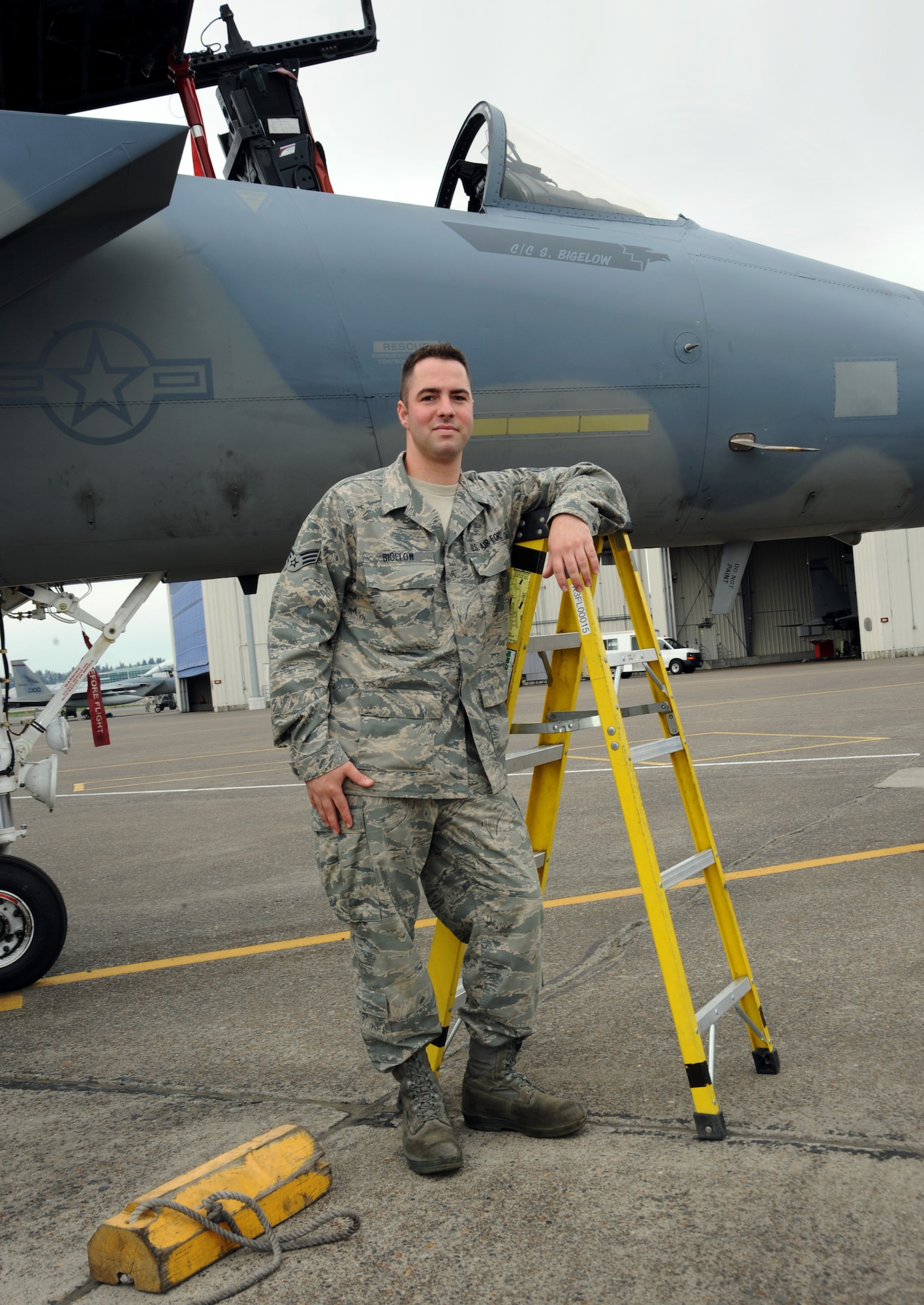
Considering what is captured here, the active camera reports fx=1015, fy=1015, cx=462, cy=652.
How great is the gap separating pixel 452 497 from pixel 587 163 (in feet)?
10.1

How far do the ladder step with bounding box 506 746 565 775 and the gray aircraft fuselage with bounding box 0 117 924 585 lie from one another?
1.75 meters

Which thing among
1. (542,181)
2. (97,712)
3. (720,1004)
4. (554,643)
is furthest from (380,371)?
(720,1004)

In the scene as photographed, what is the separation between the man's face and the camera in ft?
9.05

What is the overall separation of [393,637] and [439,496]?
1.46 ft

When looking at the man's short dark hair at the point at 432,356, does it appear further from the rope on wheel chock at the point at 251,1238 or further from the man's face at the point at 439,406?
the rope on wheel chock at the point at 251,1238

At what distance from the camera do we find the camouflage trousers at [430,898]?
262cm

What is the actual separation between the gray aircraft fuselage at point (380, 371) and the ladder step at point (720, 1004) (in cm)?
247

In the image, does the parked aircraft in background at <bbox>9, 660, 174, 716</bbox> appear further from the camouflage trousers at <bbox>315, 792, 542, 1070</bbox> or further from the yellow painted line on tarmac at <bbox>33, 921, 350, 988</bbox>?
the camouflage trousers at <bbox>315, 792, 542, 1070</bbox>

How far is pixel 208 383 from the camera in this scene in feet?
13.9

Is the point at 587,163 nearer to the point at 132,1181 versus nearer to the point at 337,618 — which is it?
the point at 337,618

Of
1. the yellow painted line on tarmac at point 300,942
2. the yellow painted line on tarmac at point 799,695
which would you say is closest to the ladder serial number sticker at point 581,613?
the yellow painted line on tarmac at point 300,942

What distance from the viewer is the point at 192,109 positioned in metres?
5.48

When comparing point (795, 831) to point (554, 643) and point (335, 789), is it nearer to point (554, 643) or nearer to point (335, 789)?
point (554, 643)

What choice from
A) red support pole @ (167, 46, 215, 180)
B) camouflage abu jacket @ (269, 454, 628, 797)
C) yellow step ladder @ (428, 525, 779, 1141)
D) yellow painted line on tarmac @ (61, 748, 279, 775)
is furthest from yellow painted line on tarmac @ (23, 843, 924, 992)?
yellow painted line on tarmac @ (61, 748, 279, 775)
